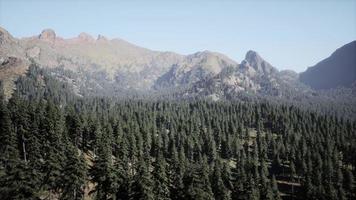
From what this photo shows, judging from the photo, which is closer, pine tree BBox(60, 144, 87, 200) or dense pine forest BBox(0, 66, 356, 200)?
pine tree BBox(60, 144, 87, 200)

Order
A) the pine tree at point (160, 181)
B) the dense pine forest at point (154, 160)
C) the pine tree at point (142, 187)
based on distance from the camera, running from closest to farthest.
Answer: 1. the pine tree at point (142, 187)
2. the dense pine forest at point (154, 160)
3. the pine tree at point (160, 181)

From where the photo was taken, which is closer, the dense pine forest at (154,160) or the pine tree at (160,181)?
the dense pine forest at (154,160)

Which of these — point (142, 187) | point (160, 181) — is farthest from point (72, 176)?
point (160, 181)

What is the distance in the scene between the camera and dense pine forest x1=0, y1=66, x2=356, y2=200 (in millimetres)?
63500

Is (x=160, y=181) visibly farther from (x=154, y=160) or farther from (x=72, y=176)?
(x=154, y=160)

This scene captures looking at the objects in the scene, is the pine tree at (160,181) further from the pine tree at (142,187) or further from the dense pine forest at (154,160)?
the pine tree at (142,187)

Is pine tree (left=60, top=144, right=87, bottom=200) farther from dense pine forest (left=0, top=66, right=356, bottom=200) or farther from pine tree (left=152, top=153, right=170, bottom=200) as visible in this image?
pine tree (left=152, top=153, right=170, bottom=200)

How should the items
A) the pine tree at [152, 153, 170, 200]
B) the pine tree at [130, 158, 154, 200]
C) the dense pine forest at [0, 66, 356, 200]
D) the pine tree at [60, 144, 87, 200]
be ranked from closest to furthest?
the pine tree at [130, 158, 154, 200]
the pine tree at [60, 144, 87, 200]
the dense pine forest at [0, 66, 356, 200]
the pine tree at [152, 153, 170, 200]

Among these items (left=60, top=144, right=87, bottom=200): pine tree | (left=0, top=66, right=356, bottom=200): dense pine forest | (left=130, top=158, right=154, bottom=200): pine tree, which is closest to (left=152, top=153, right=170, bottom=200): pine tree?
(left=0, top=66, right=356, bottom=200): dense pine forest

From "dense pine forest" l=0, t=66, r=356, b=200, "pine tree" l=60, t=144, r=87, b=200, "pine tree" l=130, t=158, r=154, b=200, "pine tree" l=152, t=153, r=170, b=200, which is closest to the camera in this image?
"pine tree" l=130, t=158, r=154, b=200

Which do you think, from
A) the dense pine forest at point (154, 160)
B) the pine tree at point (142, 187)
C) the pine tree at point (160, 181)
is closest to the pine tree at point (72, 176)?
the dense pine forest at point (154, 160)

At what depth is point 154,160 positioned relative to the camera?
123 metres

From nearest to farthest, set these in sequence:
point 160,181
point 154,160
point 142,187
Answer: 1. point 142,187
2. point 160,181
3. point 154,160

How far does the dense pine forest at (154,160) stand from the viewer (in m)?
63.5
